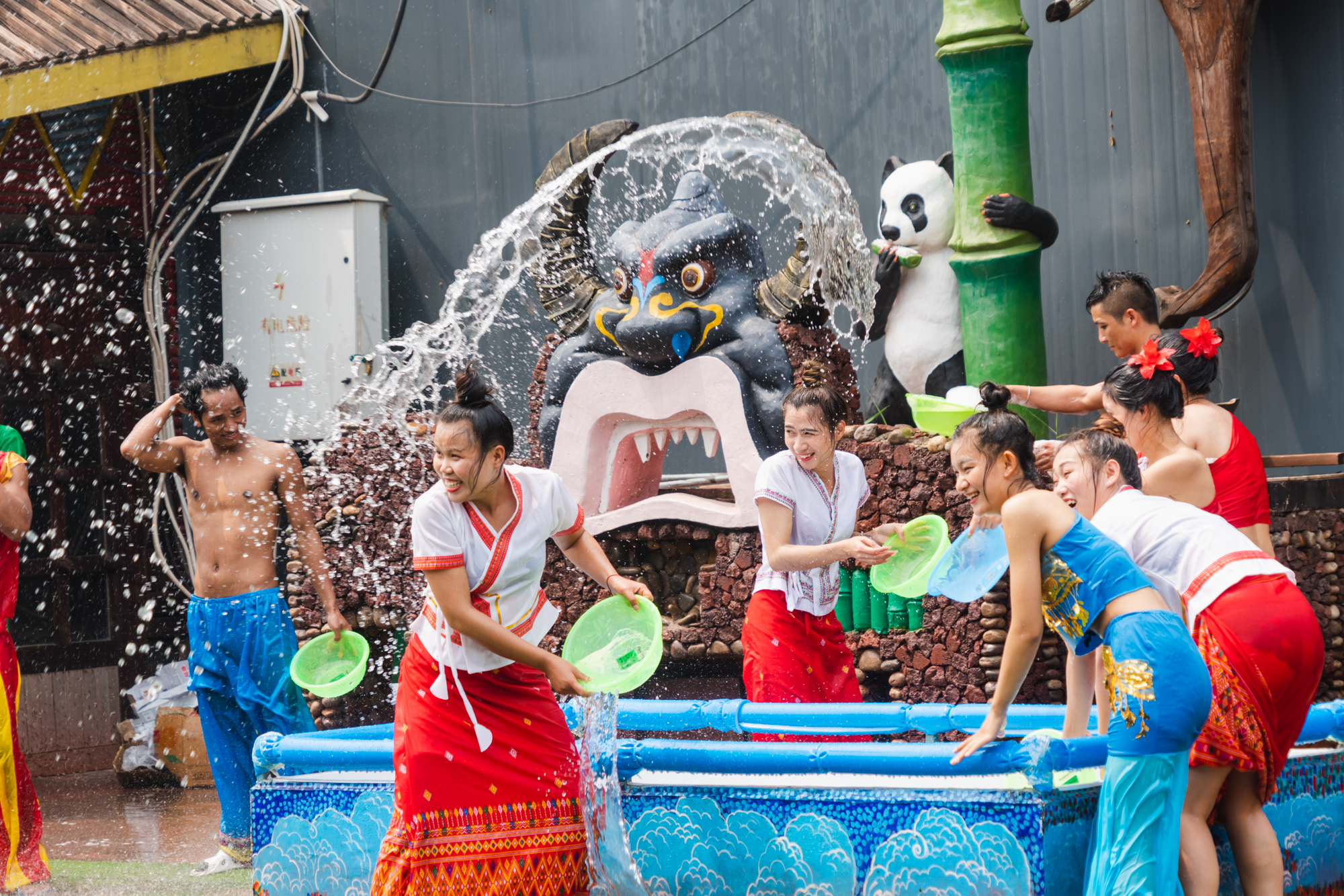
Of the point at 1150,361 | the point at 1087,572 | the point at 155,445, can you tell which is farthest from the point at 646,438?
the point at 1087,572

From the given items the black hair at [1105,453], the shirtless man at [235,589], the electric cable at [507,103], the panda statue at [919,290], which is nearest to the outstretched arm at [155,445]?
the shirtless man at [235,589]

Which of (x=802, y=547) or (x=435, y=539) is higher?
(x=435, y=539)

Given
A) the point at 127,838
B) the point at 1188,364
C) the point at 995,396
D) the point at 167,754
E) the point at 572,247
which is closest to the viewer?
the point at 995,396

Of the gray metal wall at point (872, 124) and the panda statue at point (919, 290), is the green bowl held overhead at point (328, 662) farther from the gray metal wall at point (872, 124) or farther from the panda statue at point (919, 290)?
the gray metal wall at point (872, 124)

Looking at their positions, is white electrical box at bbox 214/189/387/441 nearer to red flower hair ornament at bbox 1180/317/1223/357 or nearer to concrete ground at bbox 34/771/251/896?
concrete ground at bbox 34/771/251/896

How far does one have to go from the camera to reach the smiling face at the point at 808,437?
3.98 m

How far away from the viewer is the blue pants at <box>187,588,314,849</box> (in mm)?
4883

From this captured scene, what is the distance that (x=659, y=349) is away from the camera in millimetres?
6059

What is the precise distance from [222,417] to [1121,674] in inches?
140

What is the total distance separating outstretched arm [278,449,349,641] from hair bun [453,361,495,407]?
2.09 meters

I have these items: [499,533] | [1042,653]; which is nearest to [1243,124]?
[1042,653]

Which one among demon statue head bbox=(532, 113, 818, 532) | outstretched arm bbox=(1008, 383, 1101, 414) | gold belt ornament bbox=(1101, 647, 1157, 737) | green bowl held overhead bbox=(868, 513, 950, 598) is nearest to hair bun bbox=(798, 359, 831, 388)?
demon statue head bbox=(532, 113, 818, 532)

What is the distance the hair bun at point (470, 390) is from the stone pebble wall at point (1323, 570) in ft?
11.9

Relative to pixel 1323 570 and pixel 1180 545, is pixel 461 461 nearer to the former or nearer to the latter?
pixel 1180 545
